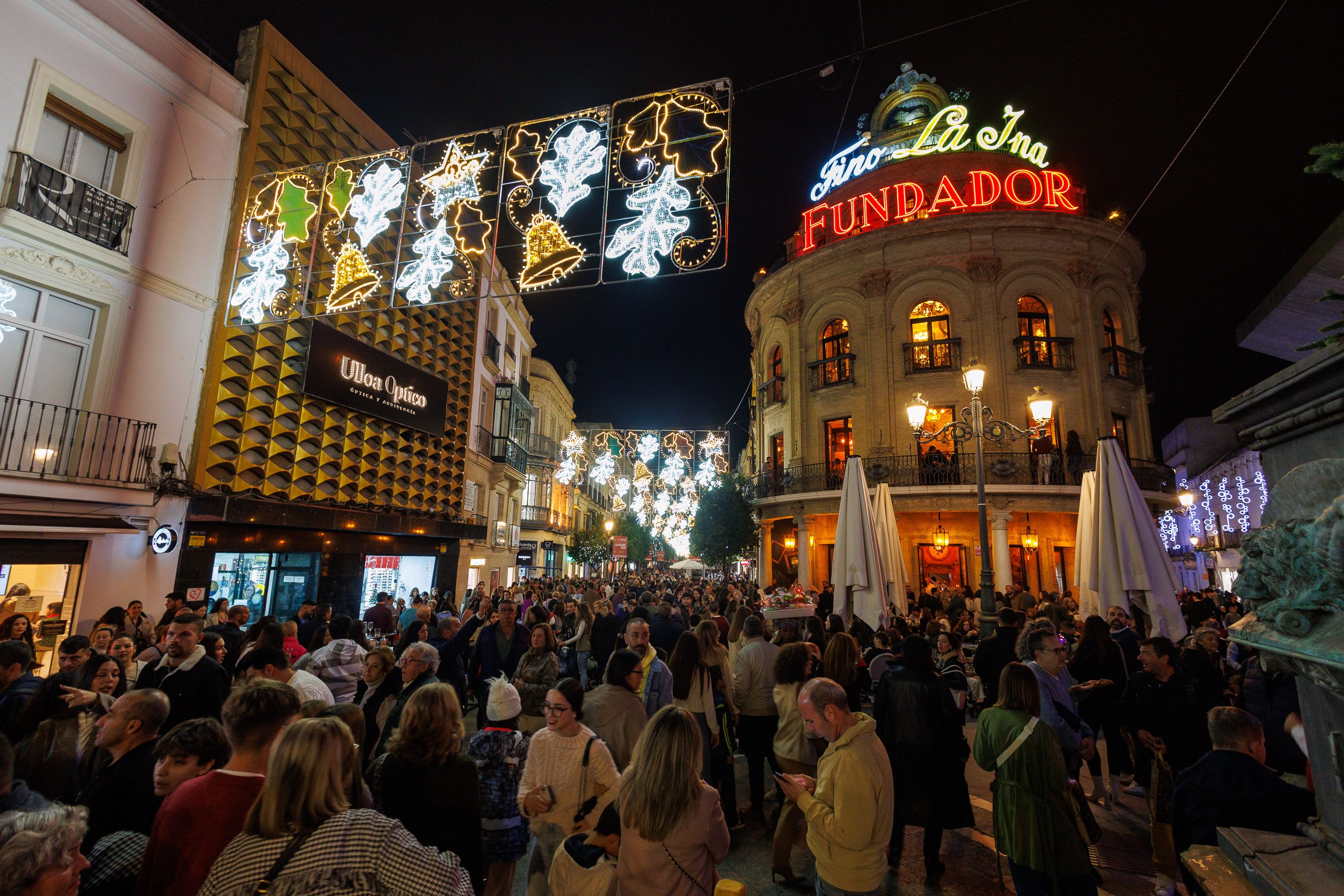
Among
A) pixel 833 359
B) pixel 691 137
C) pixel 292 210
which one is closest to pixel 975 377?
pixel 691 137

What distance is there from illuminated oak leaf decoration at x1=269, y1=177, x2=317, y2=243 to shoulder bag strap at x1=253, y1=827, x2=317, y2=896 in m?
12.0

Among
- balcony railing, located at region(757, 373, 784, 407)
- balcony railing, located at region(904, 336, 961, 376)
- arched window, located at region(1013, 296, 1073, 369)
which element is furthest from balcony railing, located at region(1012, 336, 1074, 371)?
balcony railing, located at region(757, 373, 784, 407)

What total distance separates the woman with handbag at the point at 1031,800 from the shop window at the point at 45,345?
45.0 feet

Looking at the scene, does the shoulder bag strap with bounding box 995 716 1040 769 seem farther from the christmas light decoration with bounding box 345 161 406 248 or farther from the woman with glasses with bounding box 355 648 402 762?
the christmas light decoration with bounding box 345 161 406 248

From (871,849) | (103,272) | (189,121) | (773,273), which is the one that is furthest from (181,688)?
(773,273)

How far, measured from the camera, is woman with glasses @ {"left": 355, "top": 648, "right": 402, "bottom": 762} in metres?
5.11

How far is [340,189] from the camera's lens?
11.3 meters

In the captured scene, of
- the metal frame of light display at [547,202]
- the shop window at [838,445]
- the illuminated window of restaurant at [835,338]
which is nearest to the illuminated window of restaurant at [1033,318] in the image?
the illuminated window of restaurant at [835,338]

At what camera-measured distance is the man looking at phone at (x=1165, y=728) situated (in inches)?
182

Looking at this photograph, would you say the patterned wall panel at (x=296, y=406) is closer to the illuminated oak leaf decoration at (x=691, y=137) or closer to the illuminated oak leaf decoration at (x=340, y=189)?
the illuminated oak leaf decoration at (x=340, y=189)

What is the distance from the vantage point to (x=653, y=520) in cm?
3819

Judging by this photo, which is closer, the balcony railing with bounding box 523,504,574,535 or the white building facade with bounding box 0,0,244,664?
the white building facade with bounding box 0,0,244,664

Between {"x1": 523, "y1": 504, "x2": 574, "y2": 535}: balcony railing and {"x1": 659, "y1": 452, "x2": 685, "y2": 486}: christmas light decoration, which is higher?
{"x1": 659, "y1": 452, "x2": 685, "y2": 486}: christmas light decoration

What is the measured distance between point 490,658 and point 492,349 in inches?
746
